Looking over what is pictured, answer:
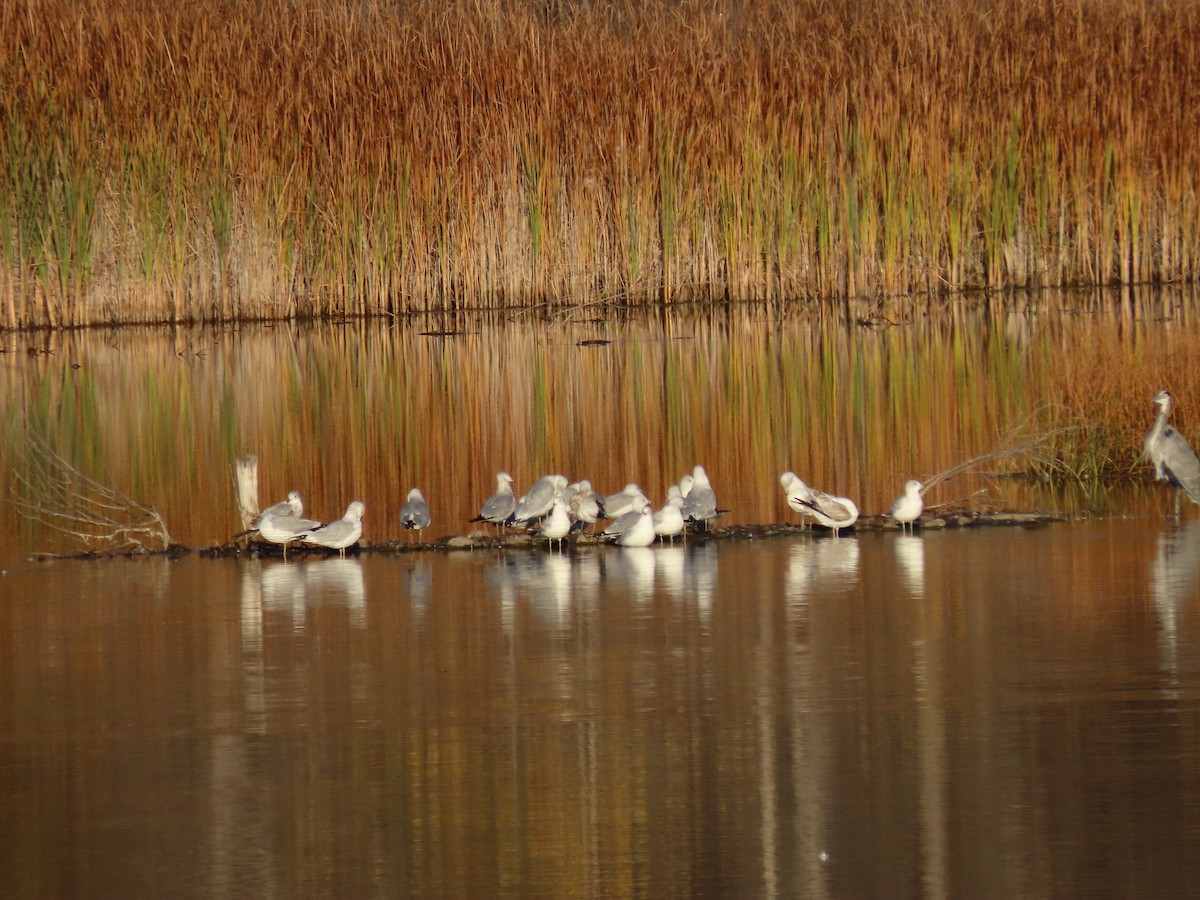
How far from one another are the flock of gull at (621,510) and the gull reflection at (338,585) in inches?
4.6

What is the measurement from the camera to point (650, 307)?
20422mm

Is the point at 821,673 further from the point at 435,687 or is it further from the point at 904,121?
the point at 904,121

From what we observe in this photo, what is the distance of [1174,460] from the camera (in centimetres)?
877

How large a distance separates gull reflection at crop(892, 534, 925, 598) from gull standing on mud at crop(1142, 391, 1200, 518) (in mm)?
1148

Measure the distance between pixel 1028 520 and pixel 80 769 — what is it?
4.57 metres

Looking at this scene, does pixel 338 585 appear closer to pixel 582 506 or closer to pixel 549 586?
pixel 549 586

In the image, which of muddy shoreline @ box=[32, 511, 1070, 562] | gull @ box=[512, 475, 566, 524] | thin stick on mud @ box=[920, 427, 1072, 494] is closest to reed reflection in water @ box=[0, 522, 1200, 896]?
muddy shoreline @ box=[32, 511, 1070, 562]

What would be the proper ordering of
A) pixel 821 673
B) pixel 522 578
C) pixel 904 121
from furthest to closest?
pixel 904 121
pixel 522 578
pixel 821 673

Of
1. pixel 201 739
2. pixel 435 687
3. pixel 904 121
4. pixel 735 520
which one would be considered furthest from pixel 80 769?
pixel 904 121

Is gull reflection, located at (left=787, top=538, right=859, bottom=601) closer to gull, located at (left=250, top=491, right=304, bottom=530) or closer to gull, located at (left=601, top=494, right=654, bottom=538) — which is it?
gull, located at (left=601, top=494, right=654, bottom=538)

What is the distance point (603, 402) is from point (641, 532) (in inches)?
196

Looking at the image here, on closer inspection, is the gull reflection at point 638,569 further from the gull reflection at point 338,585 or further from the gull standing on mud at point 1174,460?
the gull standing on mud at point 1174,460

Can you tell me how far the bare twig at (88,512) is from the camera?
905 cm

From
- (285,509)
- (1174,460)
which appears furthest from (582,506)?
(1174,460)
